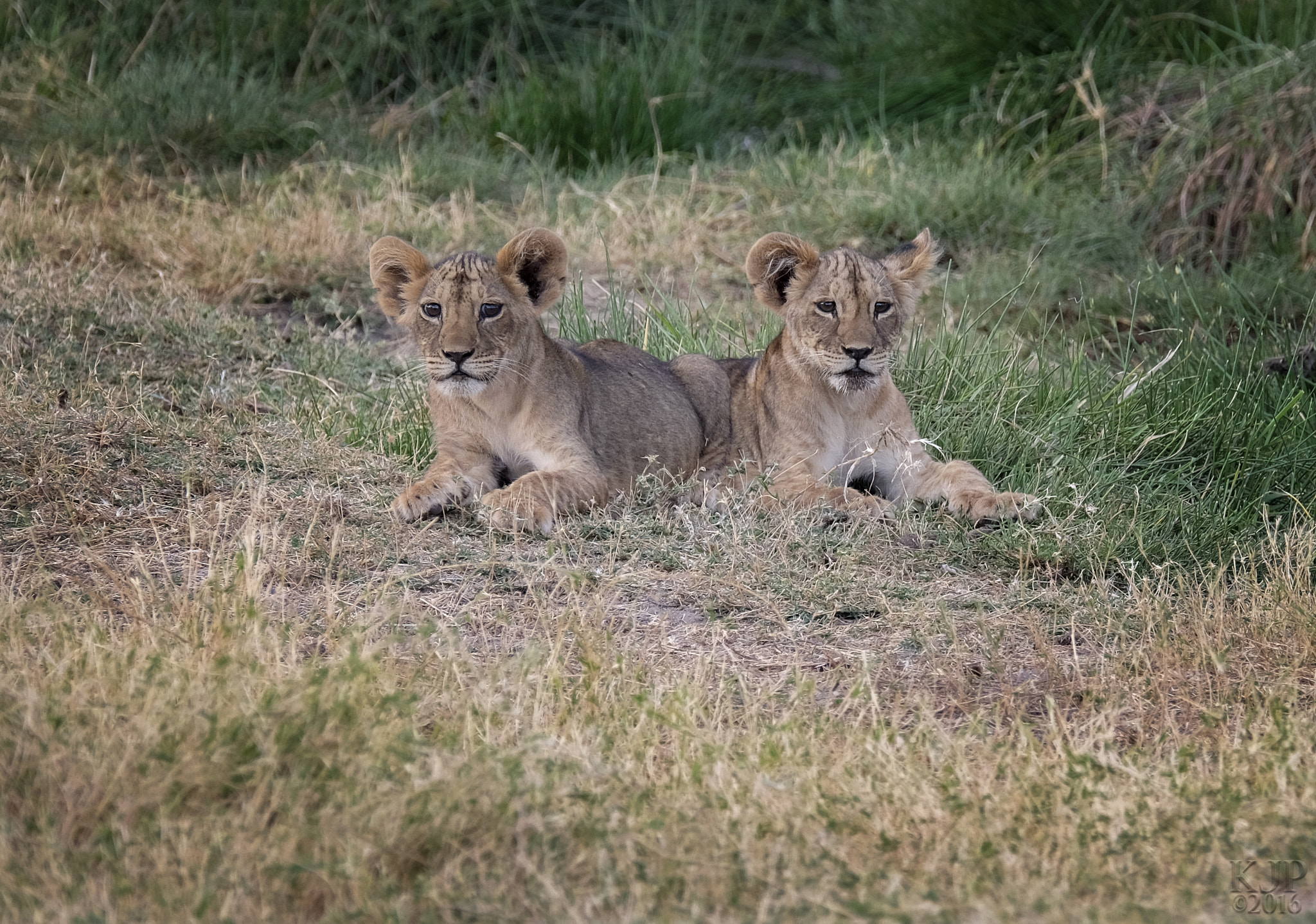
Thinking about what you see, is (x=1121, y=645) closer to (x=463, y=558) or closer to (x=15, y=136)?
(x=463, y=558)

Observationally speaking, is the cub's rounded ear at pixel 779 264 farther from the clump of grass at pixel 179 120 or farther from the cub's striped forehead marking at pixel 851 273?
the clump of grass at pixel 179 120

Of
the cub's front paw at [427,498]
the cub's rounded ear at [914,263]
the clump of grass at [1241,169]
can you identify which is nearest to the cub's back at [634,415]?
the cub's front paw at [427,498]

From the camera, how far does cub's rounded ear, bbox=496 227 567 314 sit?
4.81m

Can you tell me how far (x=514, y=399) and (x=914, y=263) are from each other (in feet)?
4.61

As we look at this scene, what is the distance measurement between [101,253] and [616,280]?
2.45 meters

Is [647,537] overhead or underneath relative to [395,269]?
underneath

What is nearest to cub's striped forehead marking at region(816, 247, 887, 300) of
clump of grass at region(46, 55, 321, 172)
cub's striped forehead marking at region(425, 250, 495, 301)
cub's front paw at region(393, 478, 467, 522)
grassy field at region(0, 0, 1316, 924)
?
grassy field at region(0, 0, 1316, 924)

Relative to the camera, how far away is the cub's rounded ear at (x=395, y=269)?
4809 millimetres

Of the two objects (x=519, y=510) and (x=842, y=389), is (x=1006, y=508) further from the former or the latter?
(x=519, y=510)

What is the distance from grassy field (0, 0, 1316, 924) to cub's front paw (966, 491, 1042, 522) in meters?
0.06

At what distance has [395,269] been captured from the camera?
4922mm

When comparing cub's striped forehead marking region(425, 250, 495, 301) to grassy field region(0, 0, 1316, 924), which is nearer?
grassy field region(0, 0, 1316, 924)

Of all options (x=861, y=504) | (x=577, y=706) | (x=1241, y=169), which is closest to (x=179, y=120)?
(x=861, y=504)

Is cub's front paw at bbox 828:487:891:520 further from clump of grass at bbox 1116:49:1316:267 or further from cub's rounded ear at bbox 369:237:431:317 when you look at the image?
clump of grass at bbox 1116:49:1316:267
